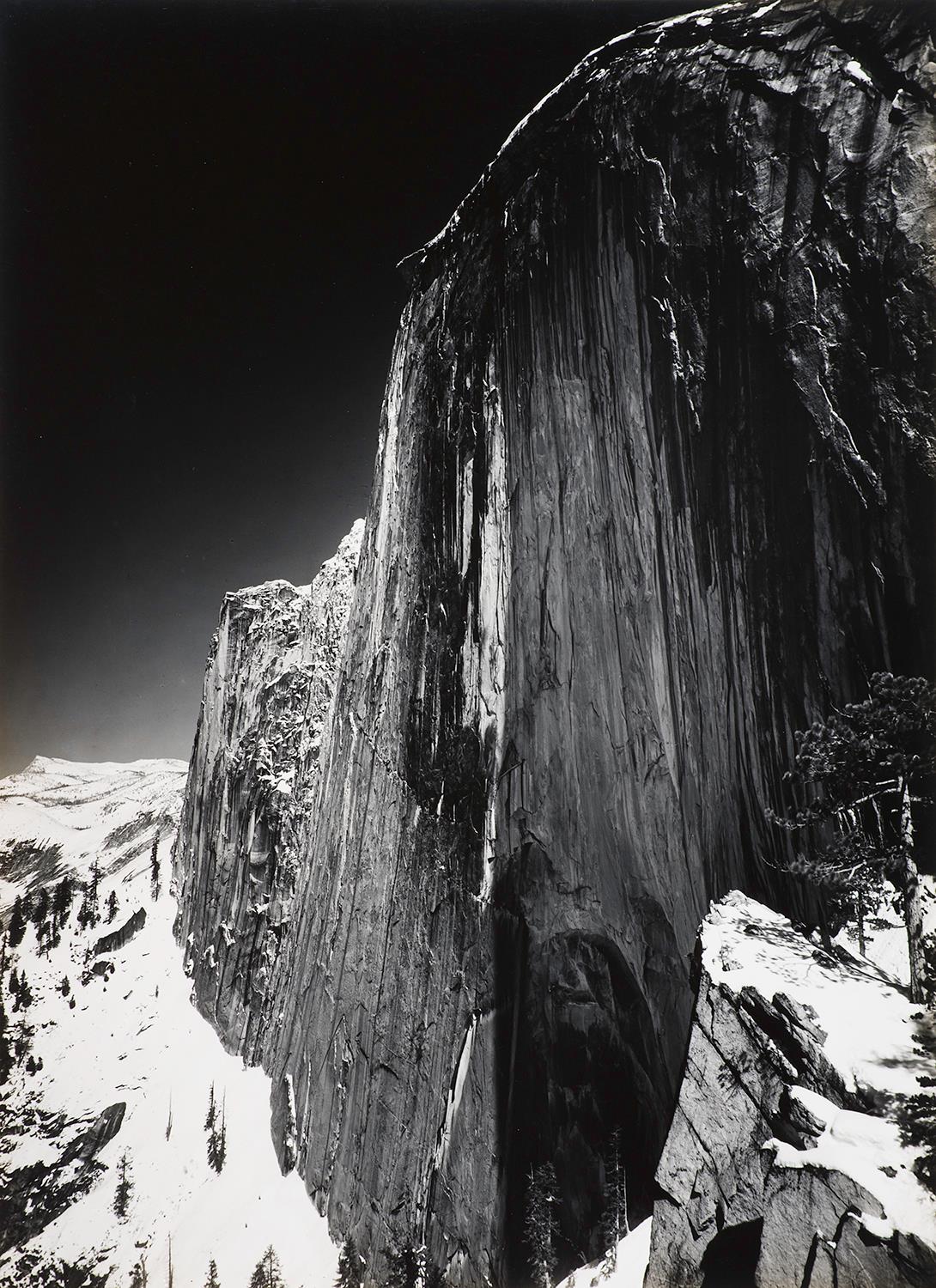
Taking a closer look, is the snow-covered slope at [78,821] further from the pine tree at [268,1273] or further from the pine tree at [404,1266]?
the pine tree at [404,1266]

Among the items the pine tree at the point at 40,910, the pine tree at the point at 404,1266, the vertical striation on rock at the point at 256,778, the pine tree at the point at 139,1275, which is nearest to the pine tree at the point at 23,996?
the vertical striation on rock at the point at 256,778

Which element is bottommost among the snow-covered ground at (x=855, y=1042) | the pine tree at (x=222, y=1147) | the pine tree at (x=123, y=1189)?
the pine tree at (x=123, y=1189)

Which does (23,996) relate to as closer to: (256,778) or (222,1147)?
(256,778)

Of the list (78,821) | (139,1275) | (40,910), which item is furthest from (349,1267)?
(78,821)

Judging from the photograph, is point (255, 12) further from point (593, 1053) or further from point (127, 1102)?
point (127, 1102)

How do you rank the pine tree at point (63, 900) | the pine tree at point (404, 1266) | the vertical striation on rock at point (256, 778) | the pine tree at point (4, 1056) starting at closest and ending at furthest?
1. the pine tree at point (404, 1266)
2. the vertical striation on rock at point (256, 778)
3. the pine tree at point (4, 1056)
4. the pine tree at point (63, 900)

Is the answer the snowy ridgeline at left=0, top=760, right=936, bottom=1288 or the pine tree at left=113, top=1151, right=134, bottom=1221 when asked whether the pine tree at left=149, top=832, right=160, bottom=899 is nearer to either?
the snowy ridgeline at left=0, top=760, right=936, bottom=1288
